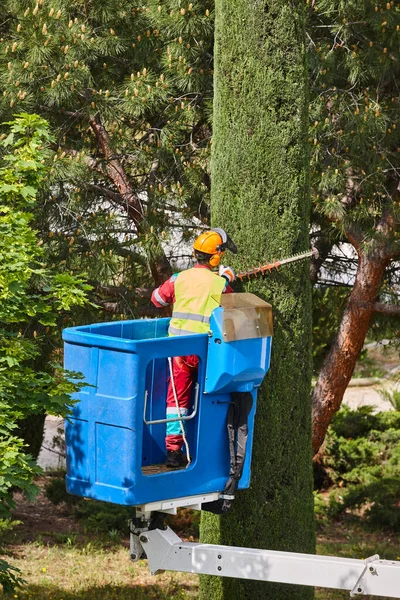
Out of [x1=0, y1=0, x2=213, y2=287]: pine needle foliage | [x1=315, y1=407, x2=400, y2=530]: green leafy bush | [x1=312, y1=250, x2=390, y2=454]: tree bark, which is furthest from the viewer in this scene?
[x1=315, y1=407, x2=400, y2=530]: green leafy bush

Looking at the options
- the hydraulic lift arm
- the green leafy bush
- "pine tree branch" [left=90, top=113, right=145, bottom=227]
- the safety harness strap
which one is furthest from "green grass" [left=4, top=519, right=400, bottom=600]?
"pine tree branch" [left=90, top=113, right=145, bottom=227]

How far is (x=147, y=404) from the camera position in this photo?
5.54m

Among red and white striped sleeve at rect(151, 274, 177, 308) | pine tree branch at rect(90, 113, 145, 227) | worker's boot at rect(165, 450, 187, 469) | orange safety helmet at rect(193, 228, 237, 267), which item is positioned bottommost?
worker's boot at rect(165, 450, 187, 469)

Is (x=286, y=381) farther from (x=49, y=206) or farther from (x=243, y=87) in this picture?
(x=49, y=206)

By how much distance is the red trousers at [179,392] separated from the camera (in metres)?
5.39

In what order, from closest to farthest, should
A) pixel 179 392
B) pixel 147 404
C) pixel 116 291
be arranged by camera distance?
pixel 179 392 < pixel 147 404 < pixel 116 291

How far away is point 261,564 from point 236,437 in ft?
2.20

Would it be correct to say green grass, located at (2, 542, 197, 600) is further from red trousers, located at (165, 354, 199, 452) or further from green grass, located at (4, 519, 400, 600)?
red trousers, located at (165, 354, 199, 452)

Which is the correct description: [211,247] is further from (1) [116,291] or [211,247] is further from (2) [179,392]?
(1) [116,291]

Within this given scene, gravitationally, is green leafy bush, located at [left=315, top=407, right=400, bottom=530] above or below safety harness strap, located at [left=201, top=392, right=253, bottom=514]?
below

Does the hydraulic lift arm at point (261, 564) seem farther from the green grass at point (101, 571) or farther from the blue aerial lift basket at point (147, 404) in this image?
the green grass at point (101, 571)

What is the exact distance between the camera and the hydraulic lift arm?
4.87 m

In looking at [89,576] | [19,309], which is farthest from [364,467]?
[19,309]

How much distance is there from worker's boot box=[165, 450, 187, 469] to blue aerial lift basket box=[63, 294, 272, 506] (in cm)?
6
